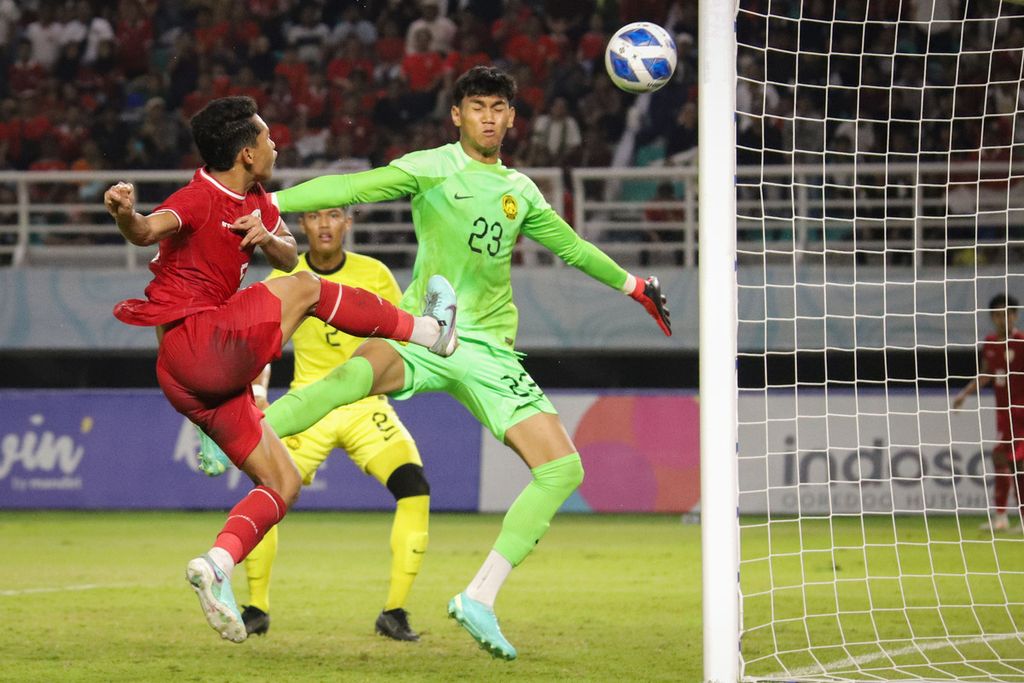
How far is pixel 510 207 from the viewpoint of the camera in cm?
588

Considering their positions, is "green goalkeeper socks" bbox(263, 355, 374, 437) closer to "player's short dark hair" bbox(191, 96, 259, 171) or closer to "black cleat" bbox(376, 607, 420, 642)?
"player's short dark hair" bbox(191, 96, 259, 171)

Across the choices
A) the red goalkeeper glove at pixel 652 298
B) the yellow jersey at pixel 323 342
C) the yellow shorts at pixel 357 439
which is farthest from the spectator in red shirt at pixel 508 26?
the red goalkeeper glove at pixel 652 298

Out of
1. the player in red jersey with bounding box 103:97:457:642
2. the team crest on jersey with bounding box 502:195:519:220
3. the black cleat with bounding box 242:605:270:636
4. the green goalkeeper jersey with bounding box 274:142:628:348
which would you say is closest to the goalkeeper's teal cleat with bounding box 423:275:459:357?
the player in red jersey with bounding box 103:97:457:642

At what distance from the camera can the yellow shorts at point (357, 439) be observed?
275 inches

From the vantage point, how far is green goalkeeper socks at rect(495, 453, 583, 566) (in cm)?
552

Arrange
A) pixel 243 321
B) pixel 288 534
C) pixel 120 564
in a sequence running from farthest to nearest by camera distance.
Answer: pixel 288 534 < pixel 120 564 < pixel 243 321

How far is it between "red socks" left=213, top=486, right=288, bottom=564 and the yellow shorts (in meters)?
1.72

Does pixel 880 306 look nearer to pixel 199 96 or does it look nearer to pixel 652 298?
pixel 652 298

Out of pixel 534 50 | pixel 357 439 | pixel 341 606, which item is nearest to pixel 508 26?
pixel 534 50

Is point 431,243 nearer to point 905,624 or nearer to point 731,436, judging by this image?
point 731,436

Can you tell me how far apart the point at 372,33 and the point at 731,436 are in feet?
41.5

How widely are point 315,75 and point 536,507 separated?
11.6m

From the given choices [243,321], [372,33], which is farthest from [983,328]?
[243,321]

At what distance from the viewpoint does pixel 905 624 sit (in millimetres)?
7211
